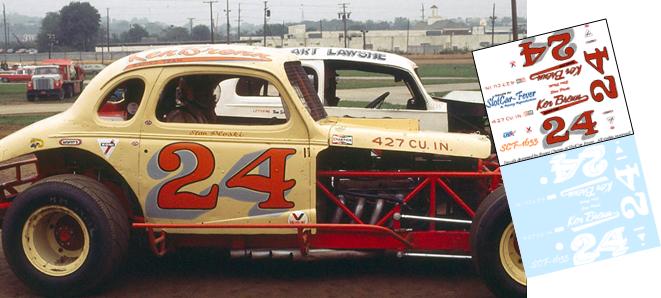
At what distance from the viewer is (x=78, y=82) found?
41.4m

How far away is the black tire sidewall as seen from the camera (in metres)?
5.87

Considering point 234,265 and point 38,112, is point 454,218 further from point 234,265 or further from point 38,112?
point 38,112

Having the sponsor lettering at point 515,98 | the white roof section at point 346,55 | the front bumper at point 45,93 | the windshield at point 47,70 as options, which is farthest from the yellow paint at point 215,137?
the windshield at point 47,70

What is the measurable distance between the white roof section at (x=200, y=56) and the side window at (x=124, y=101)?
17 centimetres

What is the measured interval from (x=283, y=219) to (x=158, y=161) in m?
1.02

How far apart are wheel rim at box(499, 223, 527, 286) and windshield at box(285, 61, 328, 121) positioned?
1.72 meters

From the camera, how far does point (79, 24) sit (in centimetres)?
9412

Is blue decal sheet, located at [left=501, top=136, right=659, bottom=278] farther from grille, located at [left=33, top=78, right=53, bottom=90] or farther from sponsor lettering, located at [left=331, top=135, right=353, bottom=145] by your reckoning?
grille, located at [left=33, top=78, right=53, bottom=90]

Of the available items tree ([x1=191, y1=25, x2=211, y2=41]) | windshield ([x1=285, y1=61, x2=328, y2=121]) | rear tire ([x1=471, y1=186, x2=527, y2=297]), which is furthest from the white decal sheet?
tree ([x1=191, y1=25, x2=211, y2=41])

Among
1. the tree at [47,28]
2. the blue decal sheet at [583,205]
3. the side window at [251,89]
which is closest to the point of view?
the blue decal sheet at [583,205]

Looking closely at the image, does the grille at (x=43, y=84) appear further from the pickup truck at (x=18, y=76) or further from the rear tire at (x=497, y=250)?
the rear tire at (x=497, y=250)

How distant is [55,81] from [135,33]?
52188mm

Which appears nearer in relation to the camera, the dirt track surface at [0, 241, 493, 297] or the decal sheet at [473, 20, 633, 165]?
the decal sheet at [473, 20, 633, 165]

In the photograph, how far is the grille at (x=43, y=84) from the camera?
36.4 metres
